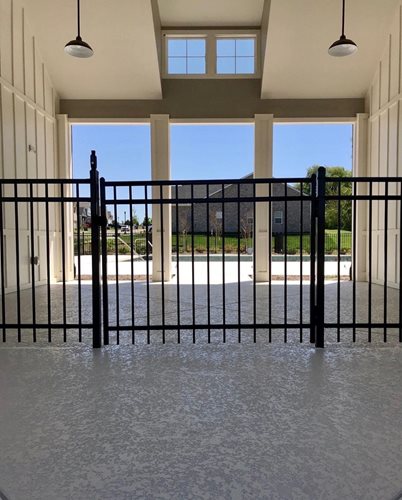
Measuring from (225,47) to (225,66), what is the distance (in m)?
0.40

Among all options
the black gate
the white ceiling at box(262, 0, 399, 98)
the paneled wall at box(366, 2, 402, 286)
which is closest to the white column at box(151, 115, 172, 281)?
the black gate

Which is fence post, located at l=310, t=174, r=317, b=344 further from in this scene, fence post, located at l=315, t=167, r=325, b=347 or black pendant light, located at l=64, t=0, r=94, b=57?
black pendant light, located at l=64, t=0, r=94, b=57

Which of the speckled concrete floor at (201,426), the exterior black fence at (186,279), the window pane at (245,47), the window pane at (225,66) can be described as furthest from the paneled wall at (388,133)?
the speckled concrete floor at (201,426)

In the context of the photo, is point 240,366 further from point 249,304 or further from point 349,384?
point 249,304

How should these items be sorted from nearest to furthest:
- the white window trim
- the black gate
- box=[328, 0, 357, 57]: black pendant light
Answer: the black gate, box=[328, 0, 357, 57]: black pendant light, the white window trim

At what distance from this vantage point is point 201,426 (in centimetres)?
172

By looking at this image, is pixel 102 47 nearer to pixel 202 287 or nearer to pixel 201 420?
pixel 202 287

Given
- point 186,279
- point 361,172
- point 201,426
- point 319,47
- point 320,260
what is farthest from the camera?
point 186,279

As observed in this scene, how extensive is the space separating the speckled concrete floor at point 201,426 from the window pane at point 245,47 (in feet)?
22.0

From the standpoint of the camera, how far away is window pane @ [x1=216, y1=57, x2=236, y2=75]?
7.53 meters

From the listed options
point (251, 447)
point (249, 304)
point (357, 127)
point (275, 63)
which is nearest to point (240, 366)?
point (251, 447)

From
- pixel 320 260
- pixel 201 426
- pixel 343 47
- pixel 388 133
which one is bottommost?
pixel 201 426

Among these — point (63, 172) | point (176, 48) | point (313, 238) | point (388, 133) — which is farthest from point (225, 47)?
point (313, 238)

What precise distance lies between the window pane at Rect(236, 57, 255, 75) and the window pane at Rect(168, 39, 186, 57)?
1098 millimetres
